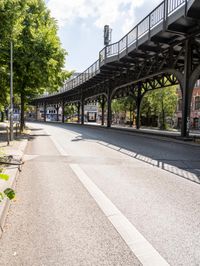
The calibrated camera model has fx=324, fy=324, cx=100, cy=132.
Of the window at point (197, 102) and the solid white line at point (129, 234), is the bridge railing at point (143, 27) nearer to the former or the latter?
the solid white line at point (129, 234)

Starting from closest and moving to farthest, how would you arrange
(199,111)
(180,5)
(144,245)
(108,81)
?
(144,245)
(180,5)
(108,81)
(199,111)

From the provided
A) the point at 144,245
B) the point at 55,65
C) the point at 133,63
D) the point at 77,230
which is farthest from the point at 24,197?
the point at 133,63

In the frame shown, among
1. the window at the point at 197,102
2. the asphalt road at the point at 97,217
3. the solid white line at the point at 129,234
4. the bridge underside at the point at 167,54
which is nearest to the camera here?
the solid white line at the point at 129,234

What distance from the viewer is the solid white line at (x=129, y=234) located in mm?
3859

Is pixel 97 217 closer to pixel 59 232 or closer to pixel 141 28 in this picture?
pixel 59 232

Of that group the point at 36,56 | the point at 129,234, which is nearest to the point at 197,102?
the point at 36,56

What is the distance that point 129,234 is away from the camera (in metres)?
4.66

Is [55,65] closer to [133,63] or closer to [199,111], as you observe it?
[133,63]

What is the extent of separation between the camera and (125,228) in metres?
4.93

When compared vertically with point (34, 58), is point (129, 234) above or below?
below

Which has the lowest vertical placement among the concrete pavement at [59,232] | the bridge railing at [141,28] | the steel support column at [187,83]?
the concrete pavement at [59,232]

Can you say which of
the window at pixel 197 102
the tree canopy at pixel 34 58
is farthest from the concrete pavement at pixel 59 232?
the window at pixel 197 102

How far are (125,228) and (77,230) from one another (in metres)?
Result: 0.73

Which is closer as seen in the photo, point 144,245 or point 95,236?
point 144,245
